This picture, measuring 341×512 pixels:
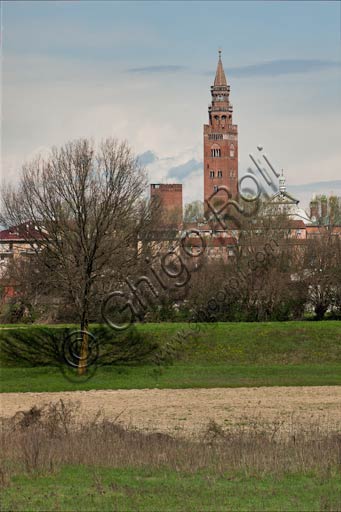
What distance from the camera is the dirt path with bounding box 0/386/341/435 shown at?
74.0 feet

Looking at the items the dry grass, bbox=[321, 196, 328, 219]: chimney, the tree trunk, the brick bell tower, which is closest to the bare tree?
the tree trunk

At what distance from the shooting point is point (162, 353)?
130ft

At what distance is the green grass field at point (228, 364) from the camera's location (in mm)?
33969

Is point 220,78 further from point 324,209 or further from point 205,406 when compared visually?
point 205,406

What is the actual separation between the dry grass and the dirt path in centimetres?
325

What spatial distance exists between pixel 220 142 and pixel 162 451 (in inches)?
5844

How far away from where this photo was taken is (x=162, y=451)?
15.5 metres

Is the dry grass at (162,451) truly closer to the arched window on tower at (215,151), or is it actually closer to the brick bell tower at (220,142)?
the brick bell tower at (220,142)

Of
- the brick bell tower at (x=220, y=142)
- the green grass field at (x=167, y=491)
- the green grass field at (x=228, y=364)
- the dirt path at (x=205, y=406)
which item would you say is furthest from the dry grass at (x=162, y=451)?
the brick bell tower at (x=220, y=142)

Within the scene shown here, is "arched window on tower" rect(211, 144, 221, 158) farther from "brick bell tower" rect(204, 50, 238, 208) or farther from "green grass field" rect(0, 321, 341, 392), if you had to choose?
"green grass field" rect(0, 321, 341, 392)

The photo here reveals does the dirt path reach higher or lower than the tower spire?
lower

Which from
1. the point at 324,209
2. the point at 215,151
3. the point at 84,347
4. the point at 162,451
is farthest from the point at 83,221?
the point at 215,151

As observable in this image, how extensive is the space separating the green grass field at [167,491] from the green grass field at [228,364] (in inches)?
777

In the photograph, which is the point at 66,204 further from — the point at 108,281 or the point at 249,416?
the point at 249,416
